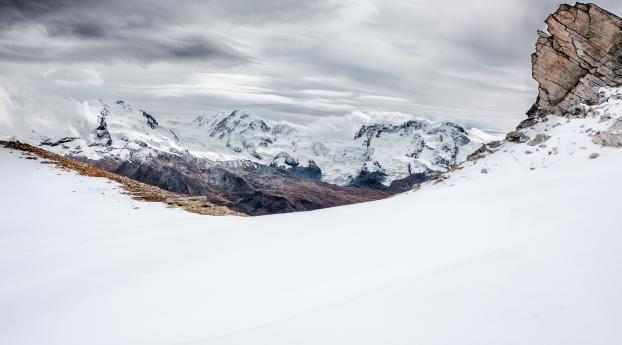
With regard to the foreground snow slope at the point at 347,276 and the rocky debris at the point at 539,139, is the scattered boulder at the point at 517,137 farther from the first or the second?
the foreground snow slope at the point at 347,276

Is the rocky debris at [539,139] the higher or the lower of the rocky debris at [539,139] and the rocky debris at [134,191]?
the higher

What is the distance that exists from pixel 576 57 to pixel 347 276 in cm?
3308

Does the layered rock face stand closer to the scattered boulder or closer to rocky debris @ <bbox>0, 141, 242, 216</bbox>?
the scattered boulder

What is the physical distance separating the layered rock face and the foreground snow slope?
1715cm

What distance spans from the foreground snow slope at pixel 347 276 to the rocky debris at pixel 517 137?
38.4ft

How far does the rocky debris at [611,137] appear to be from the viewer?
61.4ft

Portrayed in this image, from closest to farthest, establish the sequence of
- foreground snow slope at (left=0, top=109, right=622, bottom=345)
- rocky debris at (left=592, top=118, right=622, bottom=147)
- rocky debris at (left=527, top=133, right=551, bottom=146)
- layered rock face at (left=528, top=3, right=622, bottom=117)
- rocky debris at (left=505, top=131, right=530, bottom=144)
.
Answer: foreground snow slope at (left=0, top=109, right=622, bottom=345) < rocky debris at (left=592, top=118, right=622, bottom=147) < rocky debris at (left=527, top=133, right=551, bottom=146) < rocky debris at (left=505, top=131, right=530, bottom=144) < layered rock face at (left=528, top=3, right=622, bottom=117)

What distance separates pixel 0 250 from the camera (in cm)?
1280

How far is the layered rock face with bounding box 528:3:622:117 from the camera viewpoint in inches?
1161

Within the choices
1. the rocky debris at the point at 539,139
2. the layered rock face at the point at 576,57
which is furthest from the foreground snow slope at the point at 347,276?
the layered rock face at the point at 576,57

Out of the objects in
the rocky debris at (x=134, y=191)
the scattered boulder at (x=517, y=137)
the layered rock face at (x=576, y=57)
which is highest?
the layered rock face at (x=576, y=57)

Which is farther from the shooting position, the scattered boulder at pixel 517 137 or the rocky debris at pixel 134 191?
the scattered boulder at pixel 517 137

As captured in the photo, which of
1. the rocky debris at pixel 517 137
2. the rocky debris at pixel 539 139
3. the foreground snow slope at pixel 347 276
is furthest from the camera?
the rocky debris at pixel 517 137

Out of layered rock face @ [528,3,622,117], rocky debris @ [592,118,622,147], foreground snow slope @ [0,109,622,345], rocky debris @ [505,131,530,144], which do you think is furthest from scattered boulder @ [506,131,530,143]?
foreground snow slope @ [0,109,622,345]
